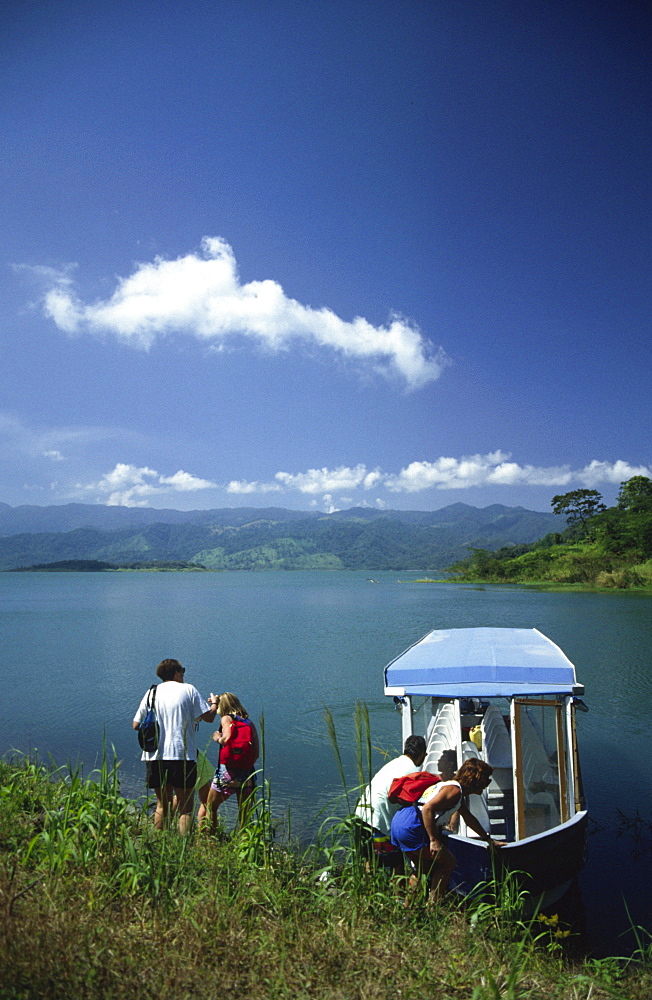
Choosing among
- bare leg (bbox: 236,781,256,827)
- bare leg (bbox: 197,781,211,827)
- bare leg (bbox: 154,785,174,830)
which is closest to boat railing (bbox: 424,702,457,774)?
bare leg (bbox: 236,781,256,827)

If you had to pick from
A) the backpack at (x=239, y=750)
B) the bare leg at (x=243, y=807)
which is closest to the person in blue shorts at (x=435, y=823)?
the bare leg at (x=243, y=807)

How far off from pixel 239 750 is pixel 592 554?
3415 inches

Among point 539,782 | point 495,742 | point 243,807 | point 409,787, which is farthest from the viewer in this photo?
point 495,742

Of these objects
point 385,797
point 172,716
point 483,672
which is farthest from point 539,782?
point 172,716

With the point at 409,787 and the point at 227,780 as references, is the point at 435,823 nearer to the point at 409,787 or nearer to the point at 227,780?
the point at 409,787

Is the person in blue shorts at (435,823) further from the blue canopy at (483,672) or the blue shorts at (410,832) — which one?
the blue canopy at (483,672)

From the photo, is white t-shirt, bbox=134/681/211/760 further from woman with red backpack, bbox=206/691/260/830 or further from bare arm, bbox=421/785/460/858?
bare arm, bbox=421/785/460/858

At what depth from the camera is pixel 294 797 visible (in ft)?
37.2

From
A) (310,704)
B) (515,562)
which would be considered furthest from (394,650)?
(515,562)

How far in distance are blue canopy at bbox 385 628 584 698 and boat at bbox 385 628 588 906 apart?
0.01m

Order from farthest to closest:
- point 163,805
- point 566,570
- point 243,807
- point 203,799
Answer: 1. point 566,570
2. point 203,799
3. point 163,805
4. point 243,807

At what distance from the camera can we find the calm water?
34.2ft

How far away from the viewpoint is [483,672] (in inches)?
302

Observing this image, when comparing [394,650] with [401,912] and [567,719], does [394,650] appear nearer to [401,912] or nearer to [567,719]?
[567,719]
